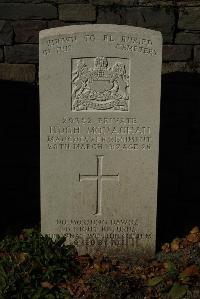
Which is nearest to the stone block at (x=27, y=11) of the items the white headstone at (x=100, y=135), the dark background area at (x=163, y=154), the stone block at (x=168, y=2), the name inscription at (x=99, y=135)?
the dark background area at (x=163, y=154)

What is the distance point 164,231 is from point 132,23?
2.16m

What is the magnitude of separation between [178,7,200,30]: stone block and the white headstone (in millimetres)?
1238

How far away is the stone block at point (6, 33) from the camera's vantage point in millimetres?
5191

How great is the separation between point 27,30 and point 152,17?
1294 mm

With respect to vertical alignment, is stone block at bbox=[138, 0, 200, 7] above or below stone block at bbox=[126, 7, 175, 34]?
above

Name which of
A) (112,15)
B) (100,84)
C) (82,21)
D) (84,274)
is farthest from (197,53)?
(84,274)

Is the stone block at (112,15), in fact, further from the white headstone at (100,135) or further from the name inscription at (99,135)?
the name inscription at (99,135)

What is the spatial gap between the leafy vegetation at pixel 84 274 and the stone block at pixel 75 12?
2.21 metres

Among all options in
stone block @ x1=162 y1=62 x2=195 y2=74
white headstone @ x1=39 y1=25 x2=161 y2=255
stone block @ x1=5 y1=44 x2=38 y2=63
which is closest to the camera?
white headstone @ x1=39 y1=25 x2=161 y2=255

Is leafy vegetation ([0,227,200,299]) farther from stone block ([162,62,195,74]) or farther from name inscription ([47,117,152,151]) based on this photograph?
stone block ([162,62,195,74])

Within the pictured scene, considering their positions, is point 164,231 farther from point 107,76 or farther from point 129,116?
point 107,76

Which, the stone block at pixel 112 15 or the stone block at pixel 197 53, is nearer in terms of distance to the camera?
the stone block at pixel 112 15

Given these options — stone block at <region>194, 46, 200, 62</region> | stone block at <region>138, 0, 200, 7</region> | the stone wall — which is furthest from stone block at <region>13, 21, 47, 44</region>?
stone block at <region>194, 46, 200, 62</region>

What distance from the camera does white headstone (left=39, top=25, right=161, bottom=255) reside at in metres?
4.14
